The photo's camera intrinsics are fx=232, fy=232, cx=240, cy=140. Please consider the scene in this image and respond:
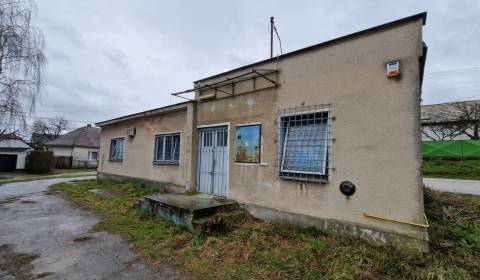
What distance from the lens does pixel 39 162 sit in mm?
20375

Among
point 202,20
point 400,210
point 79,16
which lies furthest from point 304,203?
point 79,16

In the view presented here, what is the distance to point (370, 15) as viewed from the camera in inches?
249

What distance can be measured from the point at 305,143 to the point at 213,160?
2774 millimetres

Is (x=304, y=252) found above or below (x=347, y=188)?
below

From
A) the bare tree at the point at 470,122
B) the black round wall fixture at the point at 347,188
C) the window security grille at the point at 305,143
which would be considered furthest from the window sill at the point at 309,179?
the bare tree at the point at 470,122

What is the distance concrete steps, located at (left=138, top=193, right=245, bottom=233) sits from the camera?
4.48m

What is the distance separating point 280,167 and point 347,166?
135cm

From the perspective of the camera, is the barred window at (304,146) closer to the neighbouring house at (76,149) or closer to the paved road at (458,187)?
the paved road at (458,187)

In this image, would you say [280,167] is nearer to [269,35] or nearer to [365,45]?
[365,45]

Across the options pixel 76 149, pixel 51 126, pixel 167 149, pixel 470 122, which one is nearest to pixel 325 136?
pixel 167 149

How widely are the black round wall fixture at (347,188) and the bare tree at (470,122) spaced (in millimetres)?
22476

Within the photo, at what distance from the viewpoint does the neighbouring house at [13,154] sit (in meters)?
21.6

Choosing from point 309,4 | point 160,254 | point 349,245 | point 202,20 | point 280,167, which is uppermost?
point 202,20

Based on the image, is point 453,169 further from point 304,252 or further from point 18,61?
point 18,61
